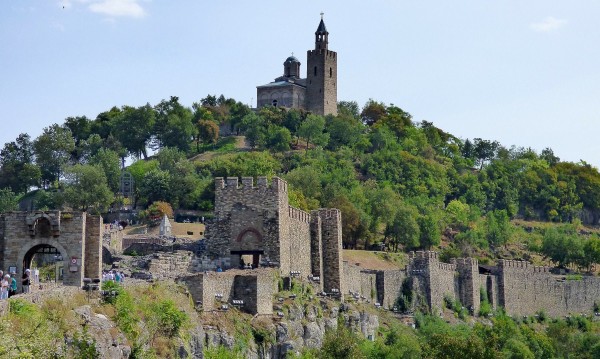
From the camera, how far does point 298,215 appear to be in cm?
5484

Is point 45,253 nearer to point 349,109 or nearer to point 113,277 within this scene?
point 113,277

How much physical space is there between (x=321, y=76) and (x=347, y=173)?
19.2 metres

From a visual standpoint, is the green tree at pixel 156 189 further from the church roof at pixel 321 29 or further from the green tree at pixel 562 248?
the church roof at pixel 321 29

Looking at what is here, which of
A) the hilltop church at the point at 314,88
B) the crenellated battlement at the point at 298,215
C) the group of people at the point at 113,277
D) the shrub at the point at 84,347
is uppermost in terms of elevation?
the hilltop church at the point at 314,88

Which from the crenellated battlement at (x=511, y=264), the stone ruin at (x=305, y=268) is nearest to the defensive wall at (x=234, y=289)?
the stone ruin at (x=305, y=268)

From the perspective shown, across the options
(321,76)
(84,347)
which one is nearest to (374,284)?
(84,347)

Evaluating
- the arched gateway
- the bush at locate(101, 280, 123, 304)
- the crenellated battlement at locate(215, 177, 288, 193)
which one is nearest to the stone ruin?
the crenellated battlement at locate(215, 177, 288, 193)

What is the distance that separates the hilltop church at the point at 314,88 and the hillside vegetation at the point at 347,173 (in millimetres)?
2667

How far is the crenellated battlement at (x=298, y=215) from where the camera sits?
177 feet

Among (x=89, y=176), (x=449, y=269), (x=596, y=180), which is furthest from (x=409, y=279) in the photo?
(x=596, y=180)

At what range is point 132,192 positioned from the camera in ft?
303

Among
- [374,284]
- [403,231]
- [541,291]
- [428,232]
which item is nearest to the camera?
[374,284]

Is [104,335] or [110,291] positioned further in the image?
[110,291]

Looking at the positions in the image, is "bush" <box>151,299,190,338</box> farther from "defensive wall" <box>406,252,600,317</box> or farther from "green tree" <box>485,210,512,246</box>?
"green tree" <box>485,210,512,246</box>
